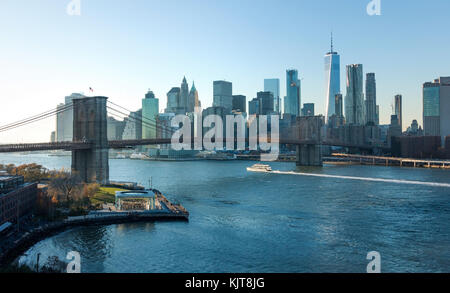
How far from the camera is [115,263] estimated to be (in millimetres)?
17250

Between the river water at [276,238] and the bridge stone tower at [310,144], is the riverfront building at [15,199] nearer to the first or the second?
the river water at [276,238]

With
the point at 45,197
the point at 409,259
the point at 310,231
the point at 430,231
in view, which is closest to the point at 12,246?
the point at 45,197

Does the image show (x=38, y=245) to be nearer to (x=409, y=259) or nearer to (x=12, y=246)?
(x=12, y=246)

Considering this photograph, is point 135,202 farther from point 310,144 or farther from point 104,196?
point 310,144

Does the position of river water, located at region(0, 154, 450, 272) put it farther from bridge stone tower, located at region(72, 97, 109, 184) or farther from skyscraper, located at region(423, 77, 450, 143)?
skyscraper, located at region(423, 77, 450, 143)

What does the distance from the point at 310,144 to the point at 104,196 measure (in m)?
57.6

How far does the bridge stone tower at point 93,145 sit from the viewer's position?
127 ft

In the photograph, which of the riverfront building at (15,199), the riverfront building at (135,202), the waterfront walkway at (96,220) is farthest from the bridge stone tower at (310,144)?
the riverfront building at (15,199)

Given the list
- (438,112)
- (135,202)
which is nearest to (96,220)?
(135,202)

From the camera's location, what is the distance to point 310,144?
83.1 m

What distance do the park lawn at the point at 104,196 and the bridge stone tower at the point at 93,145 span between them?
291 cm

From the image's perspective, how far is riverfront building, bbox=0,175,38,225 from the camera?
21625 mm

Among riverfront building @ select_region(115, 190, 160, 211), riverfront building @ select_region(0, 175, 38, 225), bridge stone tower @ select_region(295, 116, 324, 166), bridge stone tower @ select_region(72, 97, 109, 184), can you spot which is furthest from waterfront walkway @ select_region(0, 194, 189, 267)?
bridge stone tower @ select_region(295, 116, 324, 166)

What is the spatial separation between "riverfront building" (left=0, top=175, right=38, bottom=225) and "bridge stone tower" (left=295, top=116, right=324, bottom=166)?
61.3 m
